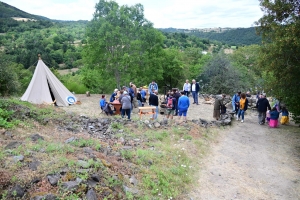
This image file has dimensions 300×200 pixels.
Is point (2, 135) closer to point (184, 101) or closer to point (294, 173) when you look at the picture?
point (184, 101)

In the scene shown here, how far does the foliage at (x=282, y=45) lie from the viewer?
8711 mm

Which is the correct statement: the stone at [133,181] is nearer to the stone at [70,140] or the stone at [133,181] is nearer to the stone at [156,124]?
the stone at [70,140]

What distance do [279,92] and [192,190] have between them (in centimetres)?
710

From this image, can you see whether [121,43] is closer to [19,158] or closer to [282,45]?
[282,45]

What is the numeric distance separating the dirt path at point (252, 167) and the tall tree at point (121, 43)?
38.7 ft

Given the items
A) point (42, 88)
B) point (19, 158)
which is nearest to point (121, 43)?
point (42, 88)

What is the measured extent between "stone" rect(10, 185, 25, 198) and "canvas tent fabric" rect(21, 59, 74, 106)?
448 inches

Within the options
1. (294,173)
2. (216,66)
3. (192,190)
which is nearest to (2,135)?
(192,190)

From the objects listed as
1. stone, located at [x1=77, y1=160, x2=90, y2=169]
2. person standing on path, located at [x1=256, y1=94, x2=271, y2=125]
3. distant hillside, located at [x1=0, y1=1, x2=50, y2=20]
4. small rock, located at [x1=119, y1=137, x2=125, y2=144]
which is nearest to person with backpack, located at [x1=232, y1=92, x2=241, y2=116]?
person standing on path, located at [x1=256, y1=94, x2=271, y2=125]

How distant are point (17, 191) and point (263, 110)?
11544mm

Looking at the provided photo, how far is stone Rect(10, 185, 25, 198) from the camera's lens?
12.9 feet

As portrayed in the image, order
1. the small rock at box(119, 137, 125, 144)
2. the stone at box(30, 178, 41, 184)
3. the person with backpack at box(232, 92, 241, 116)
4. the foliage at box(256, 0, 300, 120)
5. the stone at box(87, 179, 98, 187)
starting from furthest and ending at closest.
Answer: the person with backpack at box(232, 92, 241, 116) → the foliage at box(256, 0, 300, 120) → the small rock at box(119, 137, 125, 144) → the stone at box(87, 179, 98, 187) → the stone at box(30, 178, 41, 184)

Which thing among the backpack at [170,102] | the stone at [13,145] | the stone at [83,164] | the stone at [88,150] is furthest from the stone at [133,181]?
the backpack at [170,102]

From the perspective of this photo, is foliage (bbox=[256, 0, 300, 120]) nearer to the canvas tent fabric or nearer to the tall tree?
the canvas tent fabric
